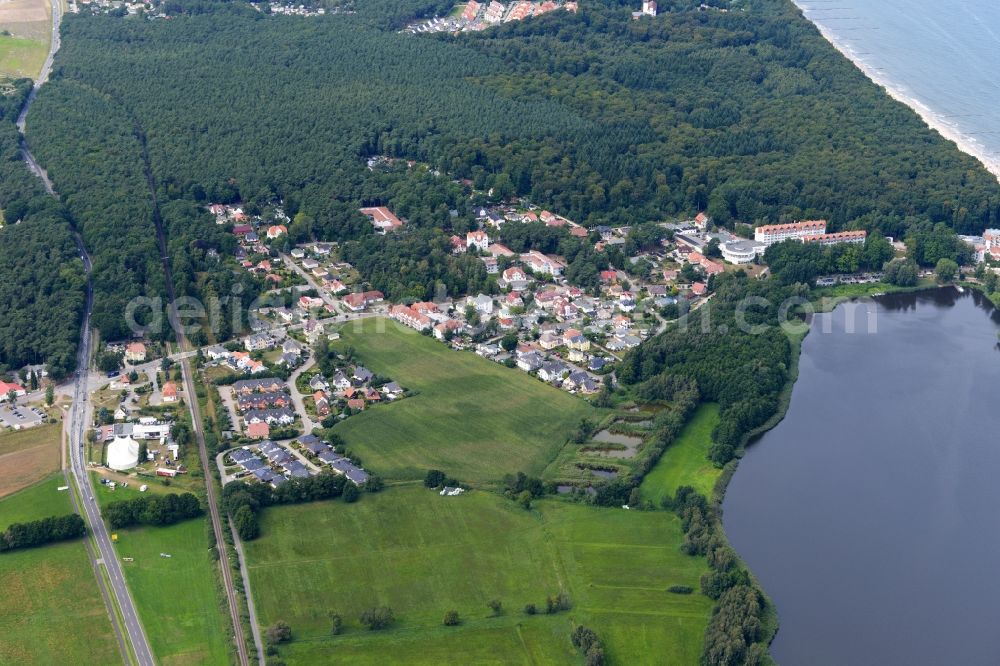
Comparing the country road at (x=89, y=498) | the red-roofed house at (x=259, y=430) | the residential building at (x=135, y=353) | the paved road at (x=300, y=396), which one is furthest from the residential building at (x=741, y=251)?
the country road at (x=89, y=498)

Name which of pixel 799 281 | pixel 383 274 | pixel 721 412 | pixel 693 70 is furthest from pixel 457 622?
pixel 693 70

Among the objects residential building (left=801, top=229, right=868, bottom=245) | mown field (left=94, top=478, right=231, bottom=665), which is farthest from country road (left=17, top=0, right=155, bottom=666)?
residential building (left=801, top=229, right=868, bottom=245)

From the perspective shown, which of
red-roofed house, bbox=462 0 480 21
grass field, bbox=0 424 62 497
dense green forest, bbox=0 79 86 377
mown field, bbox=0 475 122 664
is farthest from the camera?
red-roofed house, bbox=462 0 480 21

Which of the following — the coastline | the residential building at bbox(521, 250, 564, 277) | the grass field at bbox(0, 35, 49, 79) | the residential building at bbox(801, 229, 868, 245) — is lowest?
the residential building at bbox(521, 250, 564, 277)

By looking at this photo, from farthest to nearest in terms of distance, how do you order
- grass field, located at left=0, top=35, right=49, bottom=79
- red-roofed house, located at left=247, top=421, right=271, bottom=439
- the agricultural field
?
the agricultural field < grass field, located at left=0, top=35, right=49, bottom=79 < red-roofed house, located at left=247, top=421, right=271, bottom=439

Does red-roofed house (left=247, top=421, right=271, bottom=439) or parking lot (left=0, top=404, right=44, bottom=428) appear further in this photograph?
parking lot (left=0, top=404, right=44, bottom=428)

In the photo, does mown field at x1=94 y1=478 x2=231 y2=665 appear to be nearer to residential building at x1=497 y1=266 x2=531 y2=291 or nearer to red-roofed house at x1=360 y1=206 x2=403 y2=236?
residential building at x1=497 y1=266 x2=531 y2=291

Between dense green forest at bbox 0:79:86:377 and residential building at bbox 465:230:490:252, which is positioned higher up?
residential building at bbox 465:230:490:252
